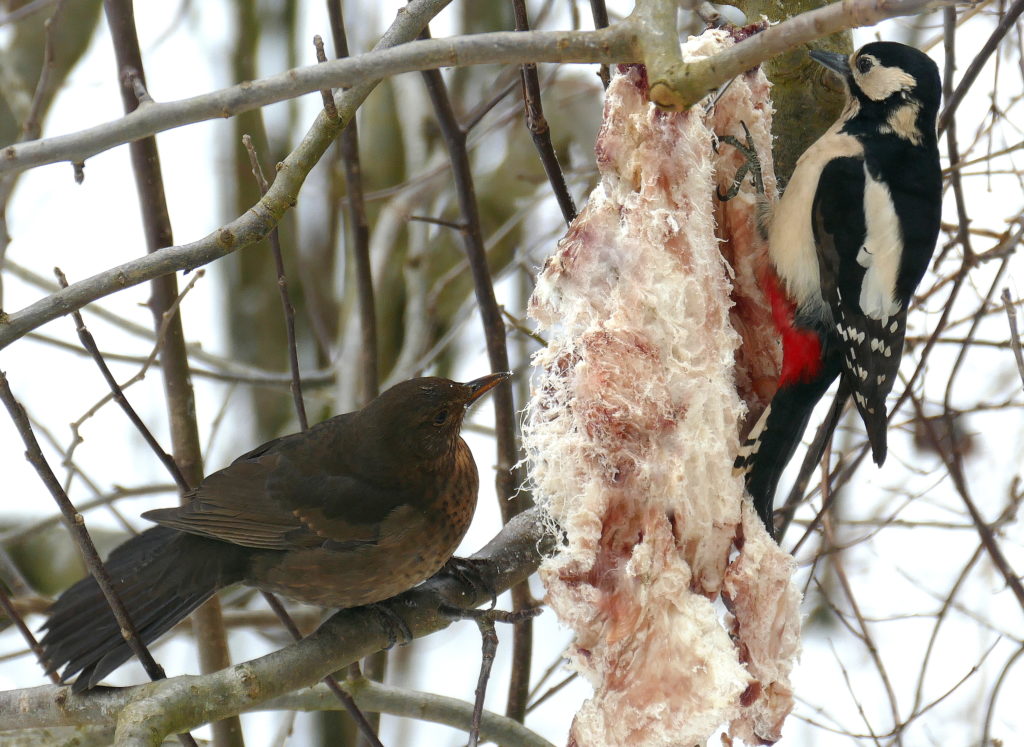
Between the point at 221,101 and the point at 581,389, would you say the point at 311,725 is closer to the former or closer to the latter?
the point at 581,389

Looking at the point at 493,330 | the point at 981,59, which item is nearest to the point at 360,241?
the point at 493,330

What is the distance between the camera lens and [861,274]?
2.48 meters

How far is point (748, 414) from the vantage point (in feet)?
7.43

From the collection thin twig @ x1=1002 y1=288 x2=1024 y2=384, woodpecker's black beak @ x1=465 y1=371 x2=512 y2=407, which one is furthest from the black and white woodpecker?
woodpecker's black beak @ x1=465 y1=371 x2=512 y2=407

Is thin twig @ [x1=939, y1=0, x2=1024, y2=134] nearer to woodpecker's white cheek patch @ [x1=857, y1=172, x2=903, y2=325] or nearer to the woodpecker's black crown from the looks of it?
the woodpecker's black crown

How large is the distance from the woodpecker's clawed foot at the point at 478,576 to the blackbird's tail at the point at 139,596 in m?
0.58

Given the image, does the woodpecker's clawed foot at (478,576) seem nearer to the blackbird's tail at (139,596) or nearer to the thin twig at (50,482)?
the blackbird's tail at (139,596)

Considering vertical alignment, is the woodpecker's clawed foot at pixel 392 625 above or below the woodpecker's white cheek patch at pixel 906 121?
below

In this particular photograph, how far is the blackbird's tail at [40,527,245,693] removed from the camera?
2322mm

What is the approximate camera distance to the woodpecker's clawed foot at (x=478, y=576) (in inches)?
94.2

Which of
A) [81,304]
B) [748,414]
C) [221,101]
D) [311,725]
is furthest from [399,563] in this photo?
[311,725]

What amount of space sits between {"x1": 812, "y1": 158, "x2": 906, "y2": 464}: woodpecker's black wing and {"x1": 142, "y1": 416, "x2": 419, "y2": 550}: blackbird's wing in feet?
3.61

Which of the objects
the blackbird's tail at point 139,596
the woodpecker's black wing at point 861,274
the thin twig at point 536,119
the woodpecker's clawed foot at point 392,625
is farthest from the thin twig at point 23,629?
the woodpecker's black wing at point 861,274

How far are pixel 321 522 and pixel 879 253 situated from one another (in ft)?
4.79
